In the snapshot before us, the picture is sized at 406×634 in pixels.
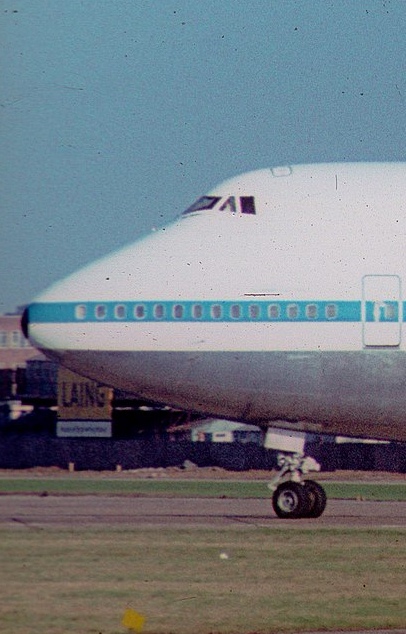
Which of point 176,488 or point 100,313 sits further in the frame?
point 176,488

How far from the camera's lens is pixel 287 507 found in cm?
2453

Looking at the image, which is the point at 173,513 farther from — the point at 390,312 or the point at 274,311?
the point at 390,312

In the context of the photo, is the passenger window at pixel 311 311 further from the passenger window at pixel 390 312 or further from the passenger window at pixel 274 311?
the passenger window at pixel 390 312

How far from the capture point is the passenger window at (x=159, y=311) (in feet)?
77.9

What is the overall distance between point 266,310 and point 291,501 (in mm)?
3488

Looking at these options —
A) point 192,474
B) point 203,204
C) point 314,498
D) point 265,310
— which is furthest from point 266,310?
point 192,474

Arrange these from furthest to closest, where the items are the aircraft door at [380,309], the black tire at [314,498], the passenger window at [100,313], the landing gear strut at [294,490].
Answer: the black tire at [314,498] < the landing gear strut at [294,490] < the passenger window at [100,313] < the aircraft door at [380,309]

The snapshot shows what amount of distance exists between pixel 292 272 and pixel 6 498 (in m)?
9.92

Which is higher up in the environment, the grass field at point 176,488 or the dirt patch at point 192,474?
the grass field at point 176,488

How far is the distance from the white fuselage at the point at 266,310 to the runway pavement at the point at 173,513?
2050 millimetres

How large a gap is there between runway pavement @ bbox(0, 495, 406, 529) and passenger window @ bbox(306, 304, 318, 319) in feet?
11.4

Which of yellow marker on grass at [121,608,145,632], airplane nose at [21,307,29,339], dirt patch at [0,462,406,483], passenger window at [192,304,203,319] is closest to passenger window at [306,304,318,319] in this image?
passenger window at [192,304,203,319]

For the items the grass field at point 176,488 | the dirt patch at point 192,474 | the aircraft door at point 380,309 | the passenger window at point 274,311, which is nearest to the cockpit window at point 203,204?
the passenger window at point 274,311

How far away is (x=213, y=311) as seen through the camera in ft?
77.6
